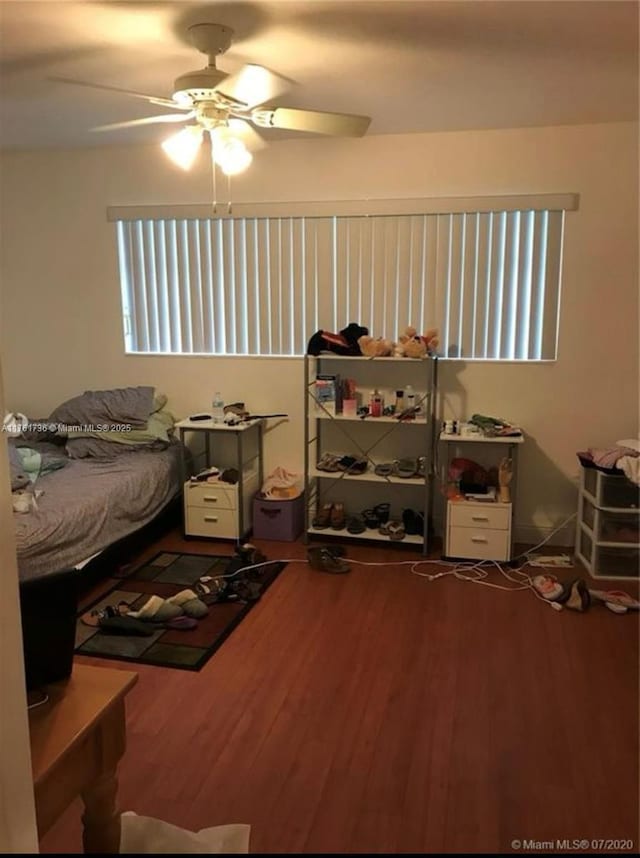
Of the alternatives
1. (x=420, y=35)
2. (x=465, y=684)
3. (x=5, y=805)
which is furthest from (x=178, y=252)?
(x=5, y=805)

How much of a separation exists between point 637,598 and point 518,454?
108cm

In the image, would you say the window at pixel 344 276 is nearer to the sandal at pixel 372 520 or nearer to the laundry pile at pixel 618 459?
the laundry pile at pixel 618 459

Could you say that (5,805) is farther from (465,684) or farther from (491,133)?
(491,133)

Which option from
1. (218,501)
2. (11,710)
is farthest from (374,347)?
(11,710)

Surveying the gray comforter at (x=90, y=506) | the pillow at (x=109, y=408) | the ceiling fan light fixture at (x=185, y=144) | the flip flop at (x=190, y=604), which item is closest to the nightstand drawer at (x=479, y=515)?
the flip flop at (x=190, y=604)

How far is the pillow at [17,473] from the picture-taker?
10.9 feet

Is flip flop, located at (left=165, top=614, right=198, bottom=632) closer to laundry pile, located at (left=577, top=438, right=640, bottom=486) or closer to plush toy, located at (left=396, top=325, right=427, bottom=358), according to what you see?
plush toy, located at (left=396, top=325, right=427, bottom=358)

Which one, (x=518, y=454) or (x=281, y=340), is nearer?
(x=518, y=454)

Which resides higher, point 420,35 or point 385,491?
point 420,35

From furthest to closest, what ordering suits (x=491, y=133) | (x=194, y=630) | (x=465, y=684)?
(x=491, y=133), (x=194, y=630), (x=465, y=684)

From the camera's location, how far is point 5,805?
99cm

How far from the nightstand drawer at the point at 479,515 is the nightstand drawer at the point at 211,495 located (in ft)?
4.41

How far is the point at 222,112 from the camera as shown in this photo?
2.58 metres

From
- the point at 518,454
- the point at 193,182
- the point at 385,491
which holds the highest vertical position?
the point at 193,182
